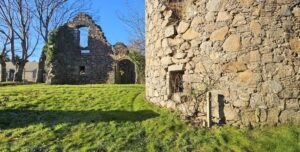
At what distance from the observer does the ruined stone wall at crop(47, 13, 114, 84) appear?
20208mm

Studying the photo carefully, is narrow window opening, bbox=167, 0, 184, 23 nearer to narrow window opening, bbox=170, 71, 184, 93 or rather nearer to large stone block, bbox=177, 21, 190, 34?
large stone block, bbox=177, 21, 190, 34

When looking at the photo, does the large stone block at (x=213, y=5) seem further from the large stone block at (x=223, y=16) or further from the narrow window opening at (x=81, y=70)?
the narrow window opening at (x=81, y=70)

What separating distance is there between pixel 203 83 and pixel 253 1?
1865mm

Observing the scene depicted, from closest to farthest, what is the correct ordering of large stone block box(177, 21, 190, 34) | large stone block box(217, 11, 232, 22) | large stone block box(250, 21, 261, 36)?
large stone block box(250, 21, 261, 36) < large stone block box(217, 11, 232, 22) < large stone block box(177, 21, 190, 34)

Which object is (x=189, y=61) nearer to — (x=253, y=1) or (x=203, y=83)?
(x=203, y=83)

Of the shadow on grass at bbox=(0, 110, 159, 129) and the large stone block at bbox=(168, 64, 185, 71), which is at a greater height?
the large stone block at bbox=(168, 64, 185, 71)

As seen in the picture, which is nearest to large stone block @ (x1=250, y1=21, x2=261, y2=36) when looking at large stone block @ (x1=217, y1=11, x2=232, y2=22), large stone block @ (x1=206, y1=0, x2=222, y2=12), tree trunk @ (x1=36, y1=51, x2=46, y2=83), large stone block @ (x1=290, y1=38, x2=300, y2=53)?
large stone block @ (x1=217, y1=11, x2=232, y2=22)

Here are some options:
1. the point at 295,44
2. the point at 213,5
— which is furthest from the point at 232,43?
the point at 295,44

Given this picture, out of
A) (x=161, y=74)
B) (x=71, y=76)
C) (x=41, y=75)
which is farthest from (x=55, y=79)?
(x=161, y=74)

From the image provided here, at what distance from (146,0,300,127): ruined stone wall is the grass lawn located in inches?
14.6

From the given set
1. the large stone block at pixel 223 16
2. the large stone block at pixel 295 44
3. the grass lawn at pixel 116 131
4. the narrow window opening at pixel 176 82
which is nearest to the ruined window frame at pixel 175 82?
the narrow window opening at pixel 176 82

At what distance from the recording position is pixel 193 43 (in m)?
6.59

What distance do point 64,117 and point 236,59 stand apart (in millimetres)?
4273

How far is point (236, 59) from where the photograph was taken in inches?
228
